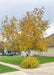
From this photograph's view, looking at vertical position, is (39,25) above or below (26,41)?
above

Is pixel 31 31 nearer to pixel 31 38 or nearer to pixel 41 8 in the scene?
pixel 31 38

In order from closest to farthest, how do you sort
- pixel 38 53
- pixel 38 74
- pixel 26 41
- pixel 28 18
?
1. pixel 38 74
2. pixel 26 41
3. pixel 28 18
4. pixel 38 53

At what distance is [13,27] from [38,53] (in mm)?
18049

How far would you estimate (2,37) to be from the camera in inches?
618

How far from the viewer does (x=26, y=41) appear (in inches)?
586

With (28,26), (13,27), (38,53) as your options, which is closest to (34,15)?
(28,26)

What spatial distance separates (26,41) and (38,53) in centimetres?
1796

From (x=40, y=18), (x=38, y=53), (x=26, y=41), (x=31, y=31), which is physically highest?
(x=40, y=18)

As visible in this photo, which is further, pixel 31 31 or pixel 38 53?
pixel 38 53

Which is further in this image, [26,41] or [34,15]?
[34,15]

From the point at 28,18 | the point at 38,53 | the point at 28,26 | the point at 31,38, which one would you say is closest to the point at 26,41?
the point at 31,38

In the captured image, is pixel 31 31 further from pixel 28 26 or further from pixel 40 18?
pixel 40 18

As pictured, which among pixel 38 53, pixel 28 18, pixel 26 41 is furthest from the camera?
pixel 38 53

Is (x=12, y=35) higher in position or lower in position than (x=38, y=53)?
higher
